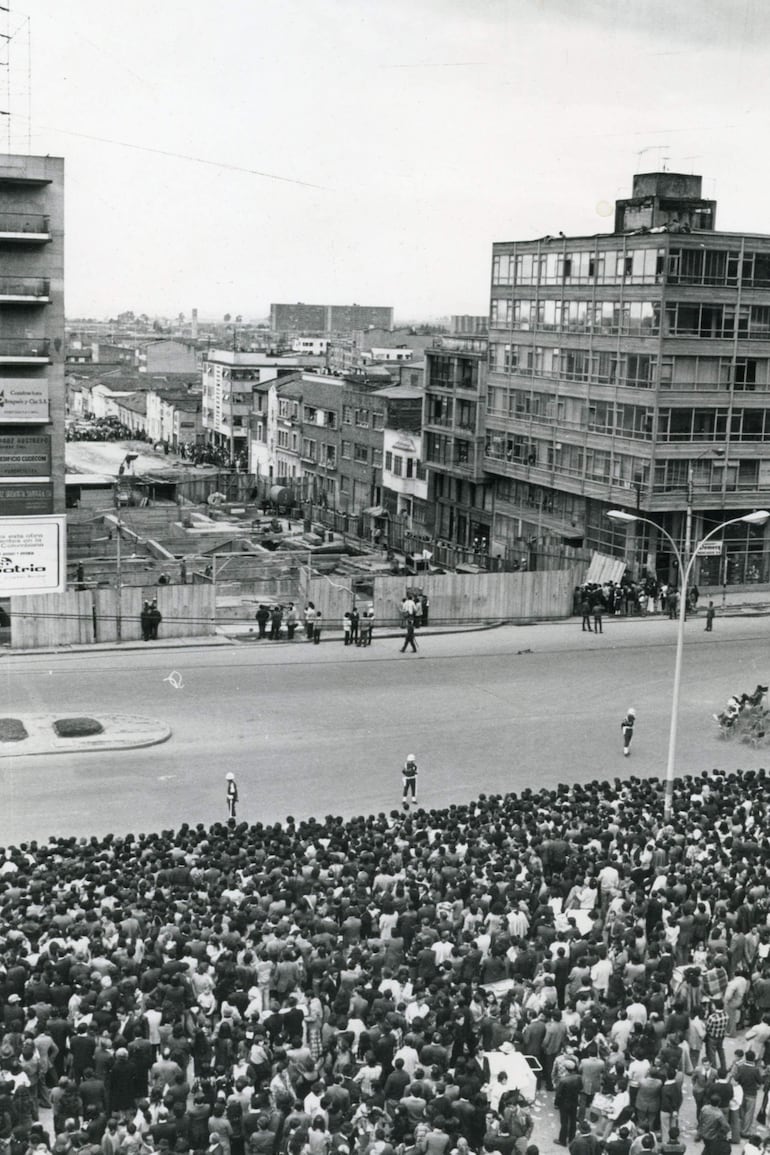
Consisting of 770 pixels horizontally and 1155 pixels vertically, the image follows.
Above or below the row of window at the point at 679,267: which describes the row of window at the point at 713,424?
below

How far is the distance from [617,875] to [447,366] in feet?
174

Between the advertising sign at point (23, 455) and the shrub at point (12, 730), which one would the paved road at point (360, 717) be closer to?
the shrub at point (12, 730)

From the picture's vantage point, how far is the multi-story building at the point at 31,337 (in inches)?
2008

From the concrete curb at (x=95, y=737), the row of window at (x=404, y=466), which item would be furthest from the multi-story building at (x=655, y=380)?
the concrete curb at (x=95, y=737)

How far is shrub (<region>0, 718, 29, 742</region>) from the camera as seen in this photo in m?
33.4

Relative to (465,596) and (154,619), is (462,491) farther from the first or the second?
(154,619)

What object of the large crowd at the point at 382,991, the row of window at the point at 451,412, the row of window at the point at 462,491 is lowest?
the large crowd at the point at 382,991

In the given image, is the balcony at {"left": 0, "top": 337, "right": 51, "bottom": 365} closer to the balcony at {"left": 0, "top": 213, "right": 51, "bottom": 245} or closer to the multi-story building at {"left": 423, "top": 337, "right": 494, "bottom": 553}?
the balcony at {"left": 0, "top": 213, "right": 51, "bottom": 245}

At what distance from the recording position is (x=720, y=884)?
21031 millimetres

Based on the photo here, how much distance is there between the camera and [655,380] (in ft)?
182

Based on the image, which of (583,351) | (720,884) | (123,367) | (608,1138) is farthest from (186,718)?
(123,367)

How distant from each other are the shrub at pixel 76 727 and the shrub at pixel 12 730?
802 mm

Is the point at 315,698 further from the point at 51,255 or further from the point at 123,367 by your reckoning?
the point at 123,367

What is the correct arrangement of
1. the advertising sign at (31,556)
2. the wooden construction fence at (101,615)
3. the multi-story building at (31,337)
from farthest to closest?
the multi-story building at (31,337)
the wooden construction fence at (101,615)
the advertising sign at (31,556)
